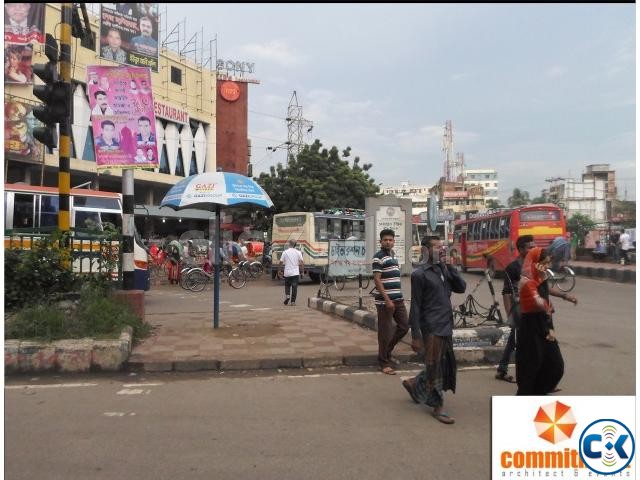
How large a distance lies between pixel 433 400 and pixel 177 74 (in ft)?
114

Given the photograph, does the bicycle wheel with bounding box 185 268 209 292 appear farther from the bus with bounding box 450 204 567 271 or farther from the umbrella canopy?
the umbrella canopy

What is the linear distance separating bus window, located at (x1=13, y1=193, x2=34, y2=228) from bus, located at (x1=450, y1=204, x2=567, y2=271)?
13.1 m

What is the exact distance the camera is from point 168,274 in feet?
61.5

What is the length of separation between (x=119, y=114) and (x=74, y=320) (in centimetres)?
310

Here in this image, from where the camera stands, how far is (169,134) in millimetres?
34750

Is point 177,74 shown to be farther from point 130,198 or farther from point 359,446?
point 359,446

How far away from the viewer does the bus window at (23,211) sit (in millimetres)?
13086

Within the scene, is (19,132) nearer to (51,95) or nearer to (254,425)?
(51,95)

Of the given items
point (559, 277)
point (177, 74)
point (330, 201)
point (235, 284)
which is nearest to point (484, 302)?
point (559, 277)

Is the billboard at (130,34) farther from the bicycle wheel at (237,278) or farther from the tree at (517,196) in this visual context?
the tree at (517,196)

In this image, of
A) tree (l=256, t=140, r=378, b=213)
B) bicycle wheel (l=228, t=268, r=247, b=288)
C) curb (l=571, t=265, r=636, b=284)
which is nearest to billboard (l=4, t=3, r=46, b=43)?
tree (l=256, t=140, r=378, b=213)

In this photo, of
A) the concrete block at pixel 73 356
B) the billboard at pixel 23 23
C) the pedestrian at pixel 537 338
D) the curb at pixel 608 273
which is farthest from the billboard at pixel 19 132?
the curb at pixel 608 273

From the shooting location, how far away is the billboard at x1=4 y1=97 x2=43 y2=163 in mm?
23703

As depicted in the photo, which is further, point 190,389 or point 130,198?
point 130,198
